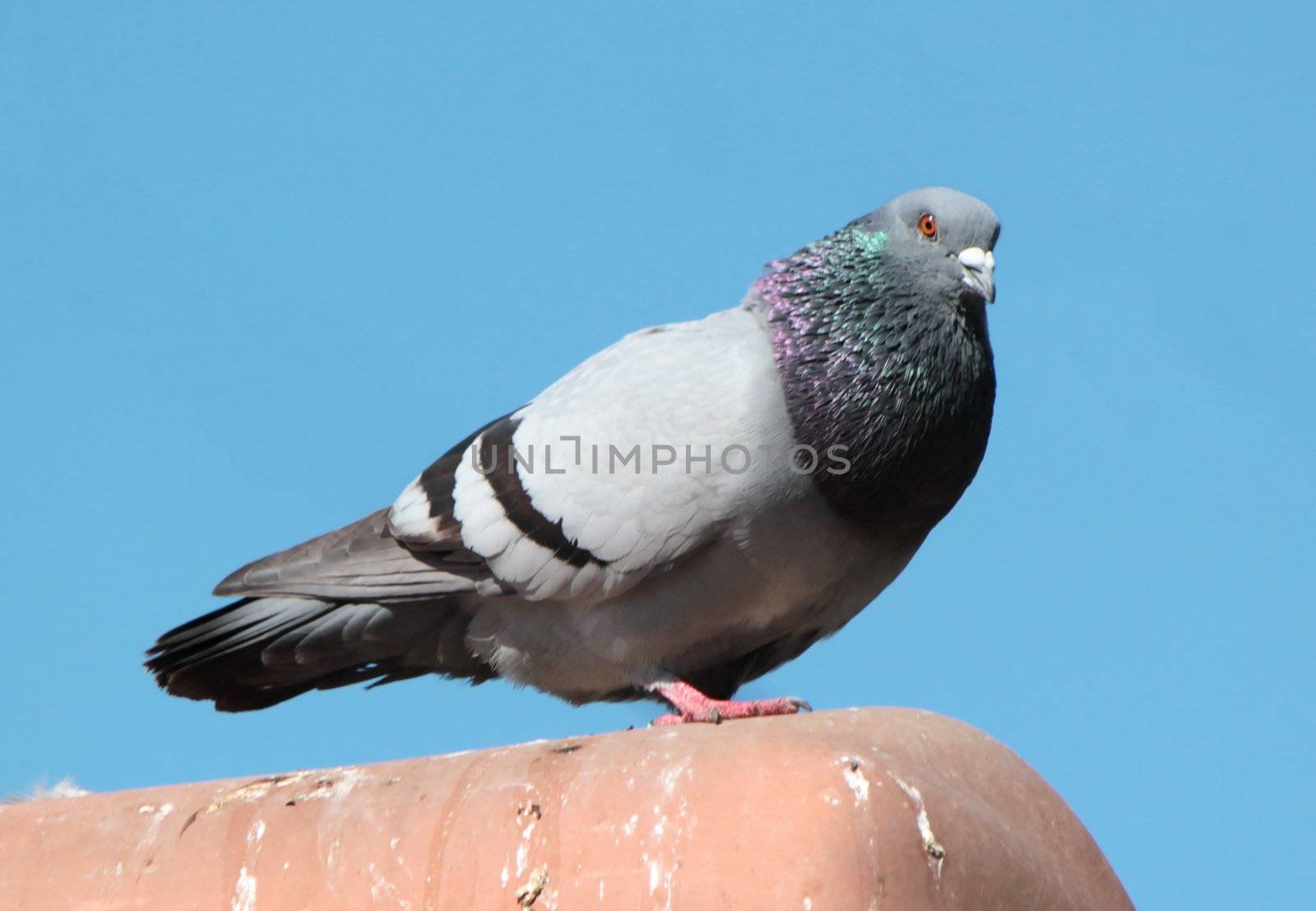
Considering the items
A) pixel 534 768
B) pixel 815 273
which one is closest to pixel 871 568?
pixel 815 273

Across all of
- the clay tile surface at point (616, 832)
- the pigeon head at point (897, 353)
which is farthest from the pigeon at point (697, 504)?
the clay tile surface at point (616, 832)

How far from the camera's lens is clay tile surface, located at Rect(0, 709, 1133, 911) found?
353cm

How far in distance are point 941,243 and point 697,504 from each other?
1.15 m

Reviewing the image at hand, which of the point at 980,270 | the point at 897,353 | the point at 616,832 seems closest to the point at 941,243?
the point at 980,270

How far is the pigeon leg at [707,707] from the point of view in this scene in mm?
4637

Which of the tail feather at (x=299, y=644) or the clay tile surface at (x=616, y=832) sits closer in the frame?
the clay tile surface at (x=616, y=832)

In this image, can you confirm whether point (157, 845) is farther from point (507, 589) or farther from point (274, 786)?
point (507, 589)

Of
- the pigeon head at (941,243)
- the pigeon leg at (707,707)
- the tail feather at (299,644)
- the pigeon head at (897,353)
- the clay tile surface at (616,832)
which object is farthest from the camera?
the tail feather at (299,644)

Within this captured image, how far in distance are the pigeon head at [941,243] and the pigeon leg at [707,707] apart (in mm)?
1384

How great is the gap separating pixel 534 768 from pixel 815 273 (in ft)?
6.91

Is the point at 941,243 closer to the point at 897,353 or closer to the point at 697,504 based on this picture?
the point at 897,353

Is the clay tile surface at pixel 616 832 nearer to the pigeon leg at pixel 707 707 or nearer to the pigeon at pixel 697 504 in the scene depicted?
the pigeon leg at pixel 707 707

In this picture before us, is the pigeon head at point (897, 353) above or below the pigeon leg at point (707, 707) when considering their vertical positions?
above

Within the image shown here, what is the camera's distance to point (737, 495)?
486cm
